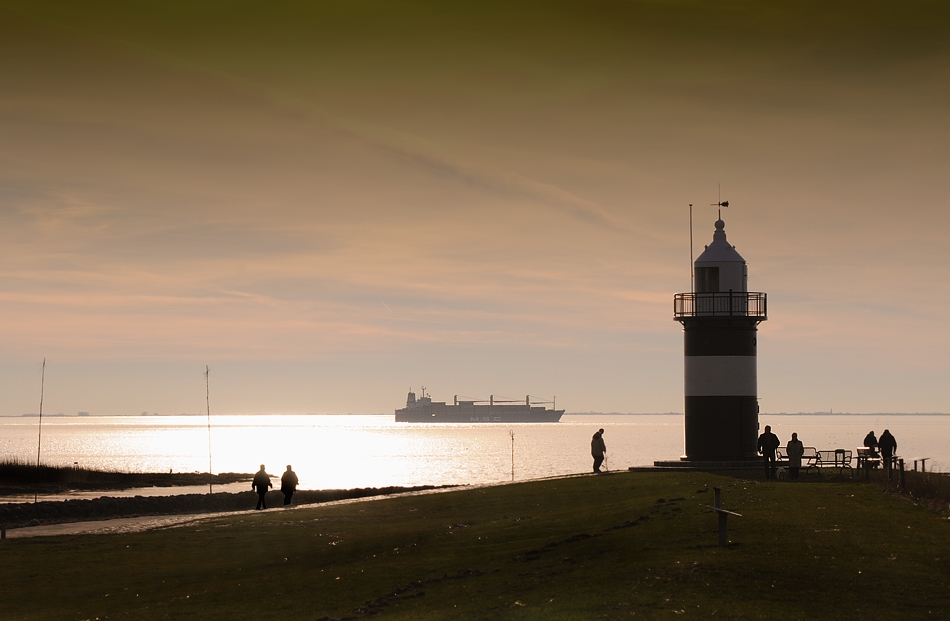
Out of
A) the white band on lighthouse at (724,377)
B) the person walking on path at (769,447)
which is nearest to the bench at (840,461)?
the person walking on path at (769,447)

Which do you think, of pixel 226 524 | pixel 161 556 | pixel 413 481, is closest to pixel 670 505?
pixel 161 556

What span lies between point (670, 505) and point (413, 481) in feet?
268


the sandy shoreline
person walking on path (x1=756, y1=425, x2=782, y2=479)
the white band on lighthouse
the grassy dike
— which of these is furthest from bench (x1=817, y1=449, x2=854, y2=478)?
the sandy shoreline

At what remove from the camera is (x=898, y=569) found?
1792cm

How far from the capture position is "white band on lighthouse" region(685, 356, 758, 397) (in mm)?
44375

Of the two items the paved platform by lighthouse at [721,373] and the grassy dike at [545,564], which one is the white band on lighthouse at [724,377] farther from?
the grassy dike at [545,564]

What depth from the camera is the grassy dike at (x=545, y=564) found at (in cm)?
1684

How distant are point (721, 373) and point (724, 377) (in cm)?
21

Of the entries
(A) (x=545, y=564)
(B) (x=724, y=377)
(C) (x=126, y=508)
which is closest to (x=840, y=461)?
(B) (x=724, y=377)

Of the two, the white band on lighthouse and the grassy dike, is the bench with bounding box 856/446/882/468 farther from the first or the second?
the white band on lighthouse

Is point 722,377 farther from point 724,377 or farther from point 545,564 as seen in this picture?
point 545,564

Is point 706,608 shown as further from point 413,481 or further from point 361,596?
point 413,481

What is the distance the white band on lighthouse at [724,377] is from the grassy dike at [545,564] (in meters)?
11.2

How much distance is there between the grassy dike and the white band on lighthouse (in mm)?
11232
